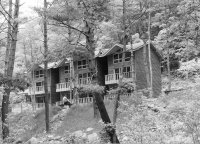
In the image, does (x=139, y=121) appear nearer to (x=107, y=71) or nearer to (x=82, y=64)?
(x=107, y=71)

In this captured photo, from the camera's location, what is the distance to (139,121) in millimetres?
8414

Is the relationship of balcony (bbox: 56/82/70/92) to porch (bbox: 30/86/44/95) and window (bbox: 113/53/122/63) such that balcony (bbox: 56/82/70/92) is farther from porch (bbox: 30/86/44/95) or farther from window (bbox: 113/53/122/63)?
window (bbox: 113/53/122/63)

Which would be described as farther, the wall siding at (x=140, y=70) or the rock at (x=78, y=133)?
the wall siding at (x=140, y=70)

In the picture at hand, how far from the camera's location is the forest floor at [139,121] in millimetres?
7115

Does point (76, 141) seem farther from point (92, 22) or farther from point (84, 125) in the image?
point (92, 22)

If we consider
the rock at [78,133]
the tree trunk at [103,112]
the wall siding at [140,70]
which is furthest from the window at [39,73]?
the tree trunk at [103,112]

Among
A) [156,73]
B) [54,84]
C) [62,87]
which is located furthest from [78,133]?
[54,84]

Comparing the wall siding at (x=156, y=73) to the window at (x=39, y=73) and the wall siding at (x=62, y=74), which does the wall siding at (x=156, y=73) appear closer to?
the wall siding at (x=62, y=74)

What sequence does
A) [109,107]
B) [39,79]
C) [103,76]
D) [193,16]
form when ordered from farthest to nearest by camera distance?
[39,79]
[103,76]
[109,107]
[193,16]

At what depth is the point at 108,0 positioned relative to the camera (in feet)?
31.1

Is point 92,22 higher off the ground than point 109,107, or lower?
higher

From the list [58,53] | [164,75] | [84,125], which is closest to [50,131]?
[84,125]

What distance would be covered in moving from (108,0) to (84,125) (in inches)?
457

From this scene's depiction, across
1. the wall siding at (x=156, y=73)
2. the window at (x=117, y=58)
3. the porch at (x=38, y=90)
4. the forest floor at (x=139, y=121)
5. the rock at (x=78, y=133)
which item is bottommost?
the rock at (x=78, y=133)
